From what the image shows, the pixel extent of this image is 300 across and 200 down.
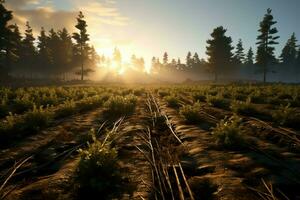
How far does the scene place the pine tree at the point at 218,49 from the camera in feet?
209

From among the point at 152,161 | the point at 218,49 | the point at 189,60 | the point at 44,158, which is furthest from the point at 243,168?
the point at 189,60

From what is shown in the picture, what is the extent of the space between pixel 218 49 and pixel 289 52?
55817mm

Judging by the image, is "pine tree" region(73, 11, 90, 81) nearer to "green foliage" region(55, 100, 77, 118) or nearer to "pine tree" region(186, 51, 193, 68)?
"green foliage" region(55, 100, 77, 118)

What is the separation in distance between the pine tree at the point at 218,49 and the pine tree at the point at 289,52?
5157cm

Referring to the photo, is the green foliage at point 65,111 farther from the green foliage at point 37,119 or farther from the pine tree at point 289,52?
the pine tree at point 289,52

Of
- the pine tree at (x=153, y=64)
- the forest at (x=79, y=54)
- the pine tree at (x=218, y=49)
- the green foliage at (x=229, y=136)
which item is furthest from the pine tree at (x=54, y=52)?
the pine tree at (x=153, y=64)

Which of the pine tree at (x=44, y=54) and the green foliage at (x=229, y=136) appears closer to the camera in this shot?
the green foliage at (x=229, y=136)

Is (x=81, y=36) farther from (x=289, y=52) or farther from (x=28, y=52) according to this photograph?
(x=289, y=52)

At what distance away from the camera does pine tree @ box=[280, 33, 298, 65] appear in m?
104

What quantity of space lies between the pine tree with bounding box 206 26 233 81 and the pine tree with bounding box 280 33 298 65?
51.6 meters

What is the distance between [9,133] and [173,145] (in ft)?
20.2

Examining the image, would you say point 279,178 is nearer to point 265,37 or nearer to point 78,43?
point 265,37

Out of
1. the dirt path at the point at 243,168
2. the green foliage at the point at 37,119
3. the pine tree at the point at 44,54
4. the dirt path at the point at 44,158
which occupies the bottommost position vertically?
the dirt path at the point at 44,158

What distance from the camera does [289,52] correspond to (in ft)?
344
